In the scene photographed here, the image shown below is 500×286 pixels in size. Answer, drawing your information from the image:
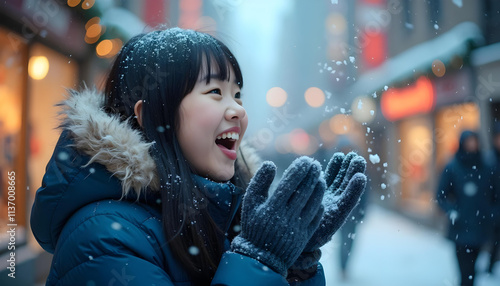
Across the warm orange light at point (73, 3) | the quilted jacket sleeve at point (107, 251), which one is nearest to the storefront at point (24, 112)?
the warm orange light at point (73, 3)

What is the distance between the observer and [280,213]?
1093 mm

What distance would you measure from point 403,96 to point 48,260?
30.1 ft

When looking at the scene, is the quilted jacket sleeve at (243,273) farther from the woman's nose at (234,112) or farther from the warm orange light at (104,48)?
the warm orange light at (104,48)

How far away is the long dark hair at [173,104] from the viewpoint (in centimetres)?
112

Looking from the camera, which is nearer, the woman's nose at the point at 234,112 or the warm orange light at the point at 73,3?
the woman's nose at the point at 234,112

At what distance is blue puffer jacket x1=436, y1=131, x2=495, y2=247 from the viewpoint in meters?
3.92

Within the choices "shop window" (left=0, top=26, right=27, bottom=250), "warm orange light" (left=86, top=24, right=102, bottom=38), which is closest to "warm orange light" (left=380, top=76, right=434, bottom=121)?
"warm orange light" (left=86, top=24, right=102, bottom=38)

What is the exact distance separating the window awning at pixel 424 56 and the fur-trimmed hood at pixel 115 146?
28.1 ft

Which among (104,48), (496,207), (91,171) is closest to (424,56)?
(496,207)

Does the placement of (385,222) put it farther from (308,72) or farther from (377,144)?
(308,72)

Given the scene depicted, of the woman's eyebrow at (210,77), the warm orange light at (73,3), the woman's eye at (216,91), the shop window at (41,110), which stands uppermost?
the warm orange light at (73,3)

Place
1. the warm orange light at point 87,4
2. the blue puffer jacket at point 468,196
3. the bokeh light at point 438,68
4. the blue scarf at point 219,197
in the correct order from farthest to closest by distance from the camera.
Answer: the bokeh light at point 438,68 < the warm orange light at point 87,4 < the blue puffer jacket at point 468,196 < the blue scarf at point 219,197

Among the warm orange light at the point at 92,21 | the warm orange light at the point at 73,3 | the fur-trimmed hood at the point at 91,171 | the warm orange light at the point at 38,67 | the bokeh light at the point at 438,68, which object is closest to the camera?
the fur-trimmed hood at the point at 91,171

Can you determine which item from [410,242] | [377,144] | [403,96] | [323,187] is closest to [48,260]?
[323,187]
